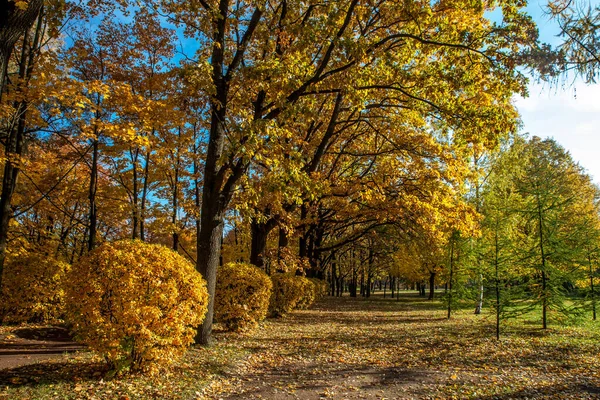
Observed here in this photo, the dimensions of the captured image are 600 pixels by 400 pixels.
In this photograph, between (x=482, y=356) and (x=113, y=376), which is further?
(x=482, y=356)

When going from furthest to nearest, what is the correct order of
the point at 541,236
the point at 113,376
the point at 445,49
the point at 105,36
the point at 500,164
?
the point at 500,164
the point at 105,36
the point at 541,236
the point at 445,49
the point at 113,376

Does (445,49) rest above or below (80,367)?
above

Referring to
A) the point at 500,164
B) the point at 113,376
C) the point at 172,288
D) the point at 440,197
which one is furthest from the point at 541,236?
the point at 113,376

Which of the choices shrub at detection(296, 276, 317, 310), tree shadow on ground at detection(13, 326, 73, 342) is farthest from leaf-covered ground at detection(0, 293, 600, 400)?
shrub at detection(296, 276, 317, 310)

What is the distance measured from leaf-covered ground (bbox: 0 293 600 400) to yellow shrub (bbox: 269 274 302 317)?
9.42 ft

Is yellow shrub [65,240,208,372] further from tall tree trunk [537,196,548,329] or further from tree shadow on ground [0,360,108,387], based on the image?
tall tree trunk [537,196,548,329]

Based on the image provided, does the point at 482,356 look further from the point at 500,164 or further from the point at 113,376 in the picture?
the point at 500,164

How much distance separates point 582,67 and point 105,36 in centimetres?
1353

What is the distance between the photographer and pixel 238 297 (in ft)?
29.4

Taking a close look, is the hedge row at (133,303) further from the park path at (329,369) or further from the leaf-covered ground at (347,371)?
the park path at (329,369)

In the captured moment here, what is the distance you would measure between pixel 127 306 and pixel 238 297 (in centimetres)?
444

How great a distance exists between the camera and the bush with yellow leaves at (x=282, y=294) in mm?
12750

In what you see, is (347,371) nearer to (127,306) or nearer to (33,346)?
(127,306)

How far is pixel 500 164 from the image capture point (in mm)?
16781
